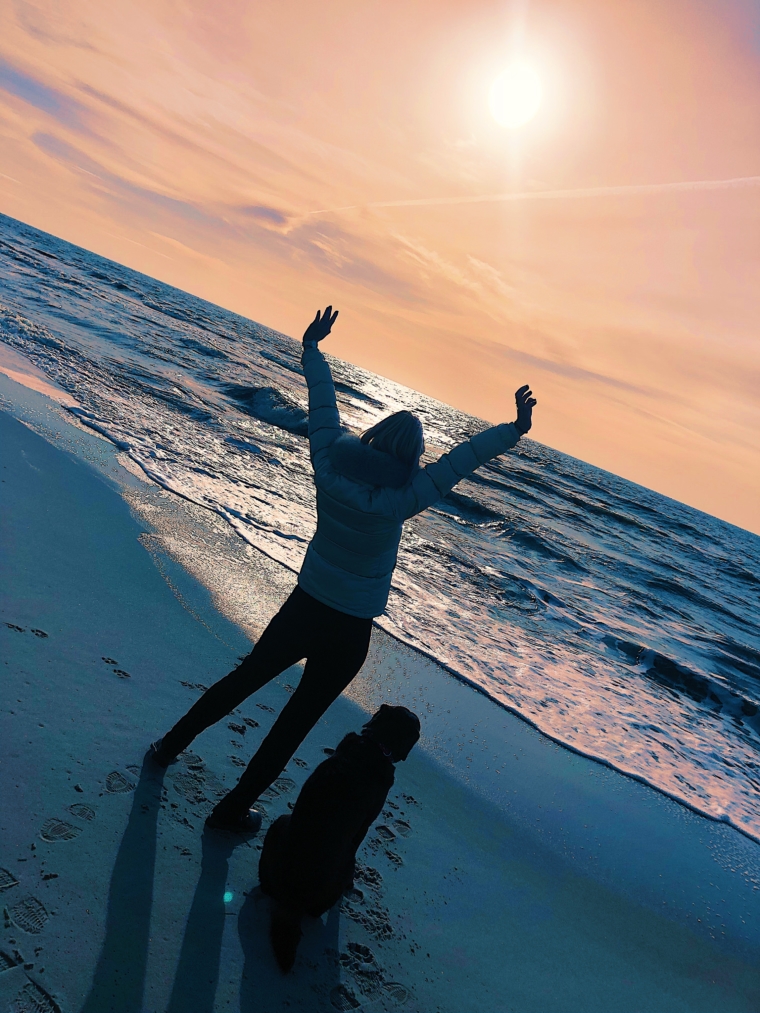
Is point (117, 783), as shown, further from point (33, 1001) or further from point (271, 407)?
point (271, 407)

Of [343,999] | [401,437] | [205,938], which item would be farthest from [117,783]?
[401,437]

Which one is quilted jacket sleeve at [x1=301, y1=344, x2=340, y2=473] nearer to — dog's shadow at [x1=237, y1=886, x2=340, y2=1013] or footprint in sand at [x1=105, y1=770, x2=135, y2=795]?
footprint in sand at [x1=105, y1=770, x2=135, y2=795]

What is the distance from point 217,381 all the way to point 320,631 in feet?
67.7

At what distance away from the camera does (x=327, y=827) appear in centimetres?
225

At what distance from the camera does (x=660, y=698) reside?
7559 mm

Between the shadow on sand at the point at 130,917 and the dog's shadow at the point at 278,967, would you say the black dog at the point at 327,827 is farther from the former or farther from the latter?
the shadow on sand at the point at 130,917

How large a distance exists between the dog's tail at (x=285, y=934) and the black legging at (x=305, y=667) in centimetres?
46

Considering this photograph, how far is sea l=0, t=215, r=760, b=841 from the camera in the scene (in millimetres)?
5898

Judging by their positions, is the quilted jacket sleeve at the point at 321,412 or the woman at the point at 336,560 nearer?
the woman at the point at 336,560

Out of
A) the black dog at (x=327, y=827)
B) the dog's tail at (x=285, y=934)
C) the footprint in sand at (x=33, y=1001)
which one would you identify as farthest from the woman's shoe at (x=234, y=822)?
the footprint in sand at (x=33, y=1001)

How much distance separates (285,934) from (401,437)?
6.19 ft

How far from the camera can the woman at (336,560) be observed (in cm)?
229

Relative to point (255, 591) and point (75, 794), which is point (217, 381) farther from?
point (75, 794)

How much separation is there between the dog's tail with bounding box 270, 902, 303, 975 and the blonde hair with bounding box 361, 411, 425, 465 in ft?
5.74
